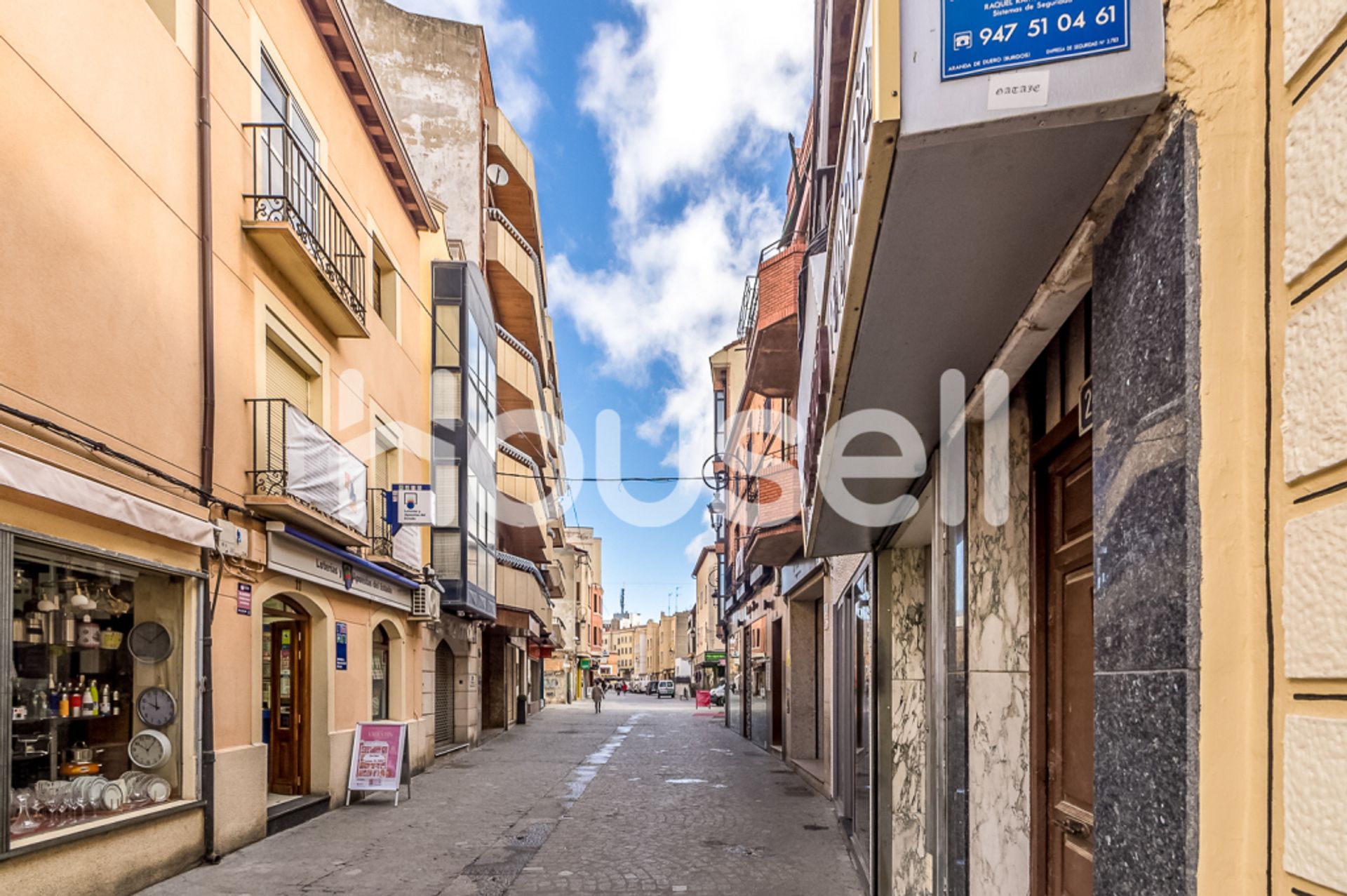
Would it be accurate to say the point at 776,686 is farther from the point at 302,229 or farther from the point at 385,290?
the point at 302,229

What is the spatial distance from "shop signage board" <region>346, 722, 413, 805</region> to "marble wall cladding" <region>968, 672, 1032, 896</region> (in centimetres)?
945

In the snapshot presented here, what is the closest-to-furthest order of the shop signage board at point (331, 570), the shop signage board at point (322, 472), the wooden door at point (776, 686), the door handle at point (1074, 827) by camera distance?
the door handle at point (1074, 827) → the shop signage board at point (322, 472) → the shop signage board at point (331, 570) → the wooden door at point (776, 686)

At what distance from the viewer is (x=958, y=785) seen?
4.44 metres

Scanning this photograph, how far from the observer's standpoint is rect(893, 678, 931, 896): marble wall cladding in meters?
6.58

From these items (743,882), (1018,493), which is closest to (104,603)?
(743,882)

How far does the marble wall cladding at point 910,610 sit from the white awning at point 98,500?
19.2ft

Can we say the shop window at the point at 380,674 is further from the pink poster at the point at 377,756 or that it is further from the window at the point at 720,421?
the window at the point at 720,421

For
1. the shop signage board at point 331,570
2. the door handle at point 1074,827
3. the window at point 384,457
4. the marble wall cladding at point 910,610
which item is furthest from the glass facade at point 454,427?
the door handle at point 1074,827

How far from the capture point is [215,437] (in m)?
9.10

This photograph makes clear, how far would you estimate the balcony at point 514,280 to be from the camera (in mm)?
22953

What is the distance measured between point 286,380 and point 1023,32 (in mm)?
10599

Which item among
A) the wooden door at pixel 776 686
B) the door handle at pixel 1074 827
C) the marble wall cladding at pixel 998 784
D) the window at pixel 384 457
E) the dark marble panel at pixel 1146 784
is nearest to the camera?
the dark marble panel at pixel 1146 784

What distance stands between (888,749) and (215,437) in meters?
6.66

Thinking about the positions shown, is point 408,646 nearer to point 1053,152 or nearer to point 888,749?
point 888,749
